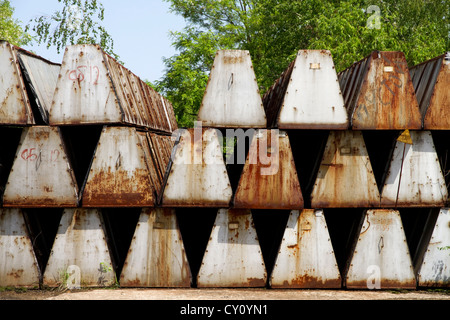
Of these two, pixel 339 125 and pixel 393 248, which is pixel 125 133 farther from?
pixel 393 248

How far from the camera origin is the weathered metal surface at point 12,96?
6.41 meters

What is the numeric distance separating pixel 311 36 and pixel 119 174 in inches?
615

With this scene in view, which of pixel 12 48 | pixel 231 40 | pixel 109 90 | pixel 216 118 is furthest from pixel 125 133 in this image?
pixel 231 40

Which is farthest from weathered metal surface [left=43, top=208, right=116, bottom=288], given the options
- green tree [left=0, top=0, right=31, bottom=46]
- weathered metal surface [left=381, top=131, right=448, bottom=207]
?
green tree [left=0, top=0, right=31, bottom=46]

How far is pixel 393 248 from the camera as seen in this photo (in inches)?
266

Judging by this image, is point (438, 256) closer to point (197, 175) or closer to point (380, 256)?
point (380, 256)

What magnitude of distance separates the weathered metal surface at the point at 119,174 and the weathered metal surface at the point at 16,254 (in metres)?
0.98

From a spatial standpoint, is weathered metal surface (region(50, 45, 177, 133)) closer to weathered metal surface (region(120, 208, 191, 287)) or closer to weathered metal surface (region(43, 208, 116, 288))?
weathered metal surface (region(43, 208, 116, 288))

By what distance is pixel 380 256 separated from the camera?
265 inches

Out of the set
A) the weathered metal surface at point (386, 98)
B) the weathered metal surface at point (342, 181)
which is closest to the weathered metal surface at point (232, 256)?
the weathered metal surface at point (342, 181)

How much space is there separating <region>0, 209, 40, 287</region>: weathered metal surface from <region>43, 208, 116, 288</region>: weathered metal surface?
0.71 feet

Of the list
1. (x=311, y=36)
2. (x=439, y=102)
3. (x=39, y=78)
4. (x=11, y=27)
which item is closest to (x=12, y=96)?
(x=39, y=78)

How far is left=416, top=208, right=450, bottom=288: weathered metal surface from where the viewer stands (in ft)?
22.5

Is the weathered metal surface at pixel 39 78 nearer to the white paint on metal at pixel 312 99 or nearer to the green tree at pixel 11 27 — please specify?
the white paint on metal at pixel 312 99
